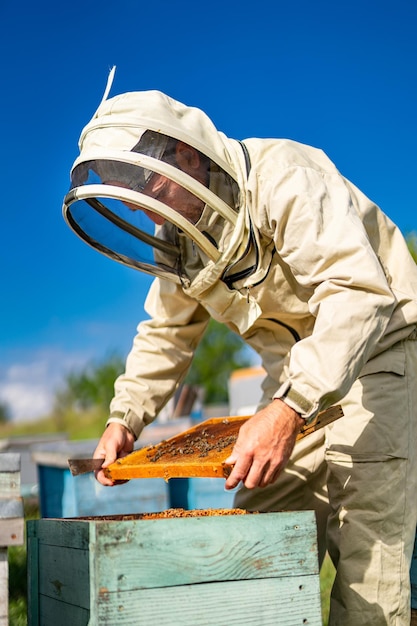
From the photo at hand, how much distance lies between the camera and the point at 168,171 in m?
2.17

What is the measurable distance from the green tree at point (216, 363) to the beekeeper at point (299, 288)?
2302cm

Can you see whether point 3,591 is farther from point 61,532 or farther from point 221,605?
point 221,605

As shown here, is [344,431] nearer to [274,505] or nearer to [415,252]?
[274,505]

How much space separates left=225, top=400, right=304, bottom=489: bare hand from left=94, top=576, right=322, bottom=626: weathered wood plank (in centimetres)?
26

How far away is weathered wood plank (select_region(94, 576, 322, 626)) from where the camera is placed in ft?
5.04

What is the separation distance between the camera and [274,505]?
2.67 meters

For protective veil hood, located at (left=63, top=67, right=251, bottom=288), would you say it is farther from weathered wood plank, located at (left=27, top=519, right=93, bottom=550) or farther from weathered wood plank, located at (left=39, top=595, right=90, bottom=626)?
weathered wood plank, located at (left=39, top=595, right=90, bottom=626)

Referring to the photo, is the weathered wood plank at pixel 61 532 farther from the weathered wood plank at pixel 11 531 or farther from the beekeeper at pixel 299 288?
the beekeeper at pixel 299 288

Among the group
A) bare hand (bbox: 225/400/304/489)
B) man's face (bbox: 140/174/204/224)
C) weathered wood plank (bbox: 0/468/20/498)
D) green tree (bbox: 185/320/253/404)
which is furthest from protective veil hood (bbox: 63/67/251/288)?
green tree (bbox: 185/320/253/404)

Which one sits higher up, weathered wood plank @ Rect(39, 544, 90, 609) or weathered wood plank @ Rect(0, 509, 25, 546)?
weathered wood plank @ Rect(0, 509, 25, 546)

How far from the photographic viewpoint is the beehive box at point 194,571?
5.05ft

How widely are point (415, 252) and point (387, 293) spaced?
725 centimetres

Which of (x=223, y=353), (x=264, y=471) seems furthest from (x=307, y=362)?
(x=223, y=353)

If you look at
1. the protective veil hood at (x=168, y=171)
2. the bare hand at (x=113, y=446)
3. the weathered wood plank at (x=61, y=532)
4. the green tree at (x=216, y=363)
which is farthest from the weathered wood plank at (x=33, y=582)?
the green tree at (x=216, y=363)
